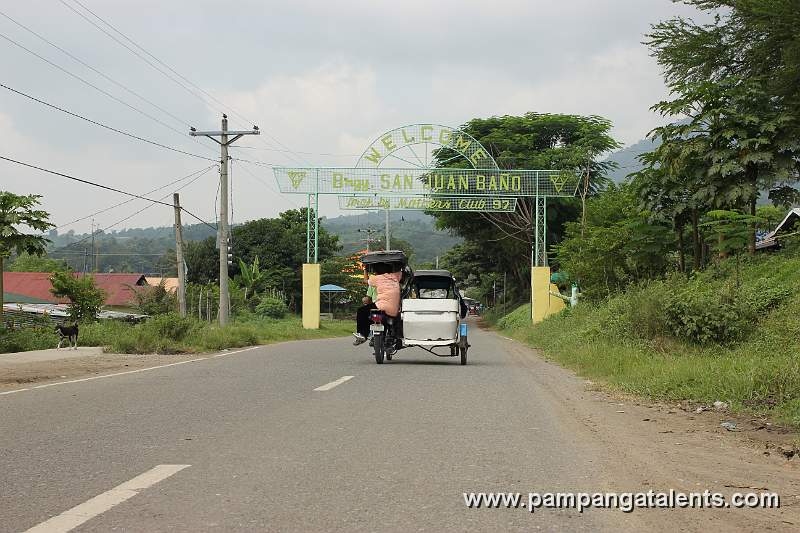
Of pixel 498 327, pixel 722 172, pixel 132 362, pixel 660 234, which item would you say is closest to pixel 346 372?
pixel 132 362

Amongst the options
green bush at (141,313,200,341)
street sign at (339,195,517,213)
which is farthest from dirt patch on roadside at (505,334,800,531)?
street sign at (339,195,517,213)

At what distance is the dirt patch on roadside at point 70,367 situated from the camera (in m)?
14.4

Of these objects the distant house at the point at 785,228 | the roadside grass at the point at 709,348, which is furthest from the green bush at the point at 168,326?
the distant house at the point at 785,228

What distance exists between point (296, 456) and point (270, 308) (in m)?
51.9

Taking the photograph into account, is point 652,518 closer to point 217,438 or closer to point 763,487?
point 763,487

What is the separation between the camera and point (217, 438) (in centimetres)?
767

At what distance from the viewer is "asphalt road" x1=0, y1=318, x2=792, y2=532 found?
16.6 ft

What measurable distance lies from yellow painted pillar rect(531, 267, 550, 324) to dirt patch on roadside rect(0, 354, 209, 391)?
2654cm

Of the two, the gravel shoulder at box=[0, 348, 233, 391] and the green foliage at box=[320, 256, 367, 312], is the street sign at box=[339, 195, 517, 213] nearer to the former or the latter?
the gravel shoulder at box=[0, 348, 233, 391]

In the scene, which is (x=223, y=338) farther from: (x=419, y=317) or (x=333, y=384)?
(x=333, y=384)

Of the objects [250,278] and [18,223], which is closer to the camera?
[18,223]

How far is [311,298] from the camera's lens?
4475 centimetres

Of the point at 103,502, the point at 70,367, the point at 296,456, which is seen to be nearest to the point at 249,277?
the point at 70,367

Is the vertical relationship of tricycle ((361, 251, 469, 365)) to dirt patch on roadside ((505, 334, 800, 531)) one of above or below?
above
